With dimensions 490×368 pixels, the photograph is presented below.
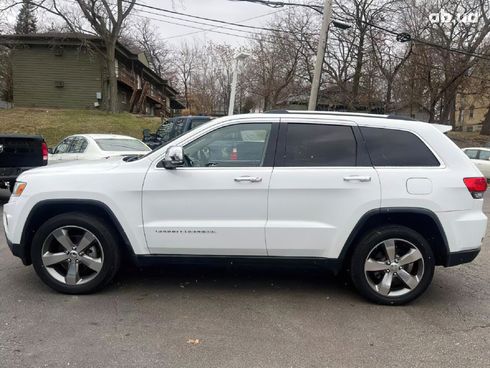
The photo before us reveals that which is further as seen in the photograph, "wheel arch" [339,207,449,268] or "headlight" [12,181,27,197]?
"headlight" [12,181,27,197]

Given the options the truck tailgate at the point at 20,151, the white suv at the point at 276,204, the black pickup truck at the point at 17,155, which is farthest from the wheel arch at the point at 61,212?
the truck tailgate at the point at 20,151

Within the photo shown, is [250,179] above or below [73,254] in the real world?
above

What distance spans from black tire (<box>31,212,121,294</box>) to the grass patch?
1857 cm

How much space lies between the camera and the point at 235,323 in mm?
3674

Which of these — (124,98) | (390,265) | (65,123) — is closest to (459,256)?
(390,265)

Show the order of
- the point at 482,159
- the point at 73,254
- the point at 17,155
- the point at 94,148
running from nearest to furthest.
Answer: the point at 73,254 < the point at 17,155 < the point at 94,148 < the point at 482,159

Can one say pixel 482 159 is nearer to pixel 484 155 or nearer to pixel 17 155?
pixel 484 155

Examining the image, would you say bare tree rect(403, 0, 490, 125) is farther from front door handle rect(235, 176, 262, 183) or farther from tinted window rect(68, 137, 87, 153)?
front door handle rect(235, 176, 262, 183)

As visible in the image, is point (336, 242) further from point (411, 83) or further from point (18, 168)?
point (411, 83)

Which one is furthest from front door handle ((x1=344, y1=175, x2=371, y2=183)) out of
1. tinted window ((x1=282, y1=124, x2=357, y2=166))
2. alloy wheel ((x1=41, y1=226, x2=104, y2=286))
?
alloy wheel ((x1=41, y1=226, x2=104, y2=286))

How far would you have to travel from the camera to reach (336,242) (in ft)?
13.0

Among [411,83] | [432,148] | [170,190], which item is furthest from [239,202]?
[411,83]

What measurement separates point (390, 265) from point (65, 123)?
2326cm

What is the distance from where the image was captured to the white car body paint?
3.92 metres
